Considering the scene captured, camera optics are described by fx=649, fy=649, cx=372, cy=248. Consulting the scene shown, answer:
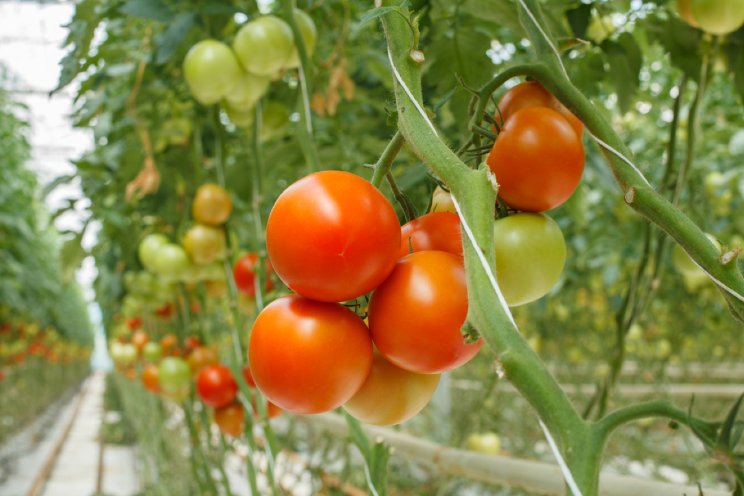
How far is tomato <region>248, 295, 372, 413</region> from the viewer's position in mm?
310

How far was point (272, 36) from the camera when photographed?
733 millimetres

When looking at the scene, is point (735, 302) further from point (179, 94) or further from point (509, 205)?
point (179, 94)

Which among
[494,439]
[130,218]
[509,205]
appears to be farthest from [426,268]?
[130,218]

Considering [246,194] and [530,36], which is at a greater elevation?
[530,36]

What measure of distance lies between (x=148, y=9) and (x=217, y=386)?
512 mm

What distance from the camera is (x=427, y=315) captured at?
11.3 inches

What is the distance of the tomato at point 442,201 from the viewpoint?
1.23 ft

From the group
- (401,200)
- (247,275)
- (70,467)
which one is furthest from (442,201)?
(70,467)

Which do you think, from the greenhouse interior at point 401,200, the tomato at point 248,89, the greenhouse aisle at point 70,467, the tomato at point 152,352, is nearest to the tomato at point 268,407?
the greenhouse interior at point 401,200

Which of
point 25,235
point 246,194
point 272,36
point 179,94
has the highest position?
point 272,36

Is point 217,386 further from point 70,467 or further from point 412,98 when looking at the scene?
point 70,467

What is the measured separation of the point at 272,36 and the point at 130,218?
3.07 feet

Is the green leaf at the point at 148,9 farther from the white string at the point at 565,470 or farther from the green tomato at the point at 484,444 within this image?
the green tomato at the point at 484,444

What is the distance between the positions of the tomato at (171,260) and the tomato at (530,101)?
2.57 feet
